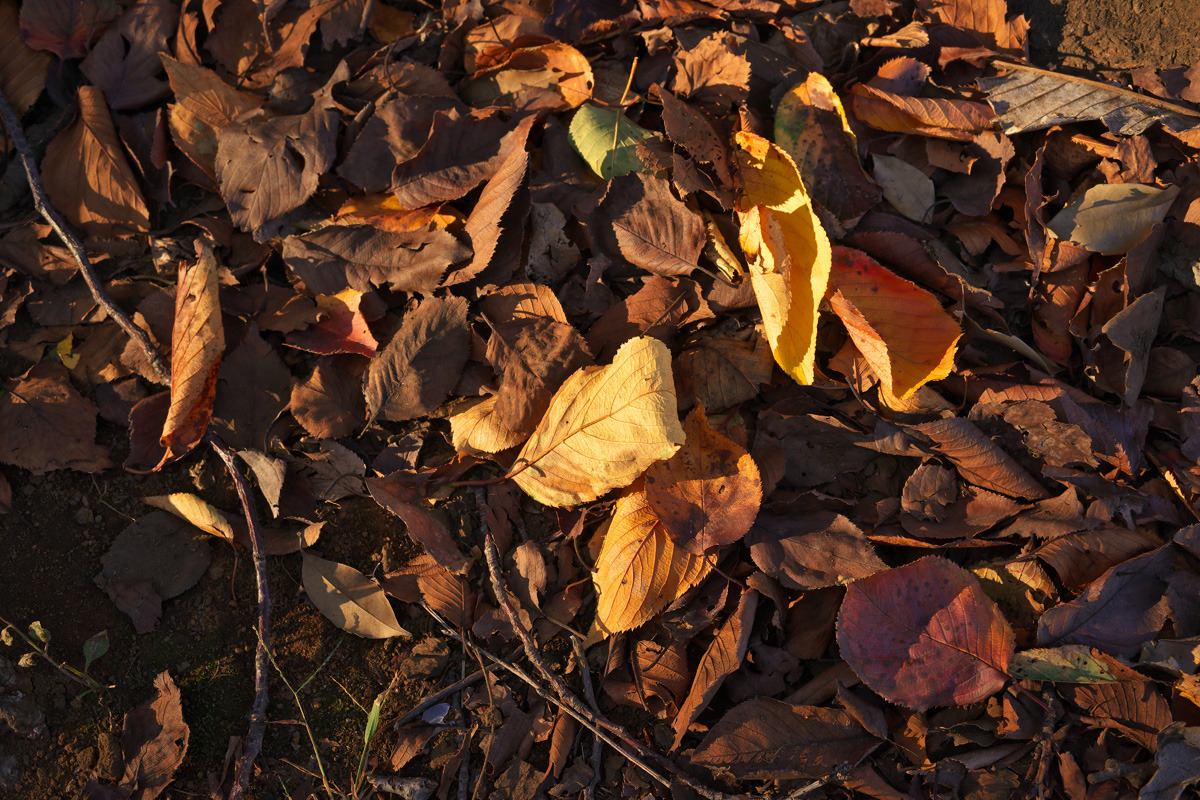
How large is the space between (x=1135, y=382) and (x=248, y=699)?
240 centimetres

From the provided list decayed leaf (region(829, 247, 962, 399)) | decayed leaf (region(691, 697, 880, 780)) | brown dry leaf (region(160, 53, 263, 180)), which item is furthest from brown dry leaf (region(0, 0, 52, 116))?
decayed leaf (region(691, 697, 880, 780))

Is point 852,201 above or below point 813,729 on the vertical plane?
above

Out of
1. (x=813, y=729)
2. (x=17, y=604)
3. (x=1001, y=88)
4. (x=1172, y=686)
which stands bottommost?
(x=17, y=604)

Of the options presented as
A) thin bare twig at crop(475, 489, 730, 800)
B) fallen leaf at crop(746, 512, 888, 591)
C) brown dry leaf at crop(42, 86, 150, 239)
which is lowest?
thin bare twig at crop(475, 489, 730, 800)

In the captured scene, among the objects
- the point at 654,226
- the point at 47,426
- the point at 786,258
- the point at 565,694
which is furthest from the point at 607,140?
the point at 47,426

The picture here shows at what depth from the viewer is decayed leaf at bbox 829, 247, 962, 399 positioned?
1820mm

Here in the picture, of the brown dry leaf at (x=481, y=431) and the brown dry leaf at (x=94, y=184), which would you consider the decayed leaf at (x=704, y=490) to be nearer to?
the brown dry leaf at (x=481, y=431)

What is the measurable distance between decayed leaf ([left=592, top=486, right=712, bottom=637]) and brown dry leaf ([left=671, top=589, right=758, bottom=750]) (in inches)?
5.2

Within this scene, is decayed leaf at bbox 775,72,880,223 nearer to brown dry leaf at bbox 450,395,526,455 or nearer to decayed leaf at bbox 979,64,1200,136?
decayed leaf at bbox 979,64,1200,136

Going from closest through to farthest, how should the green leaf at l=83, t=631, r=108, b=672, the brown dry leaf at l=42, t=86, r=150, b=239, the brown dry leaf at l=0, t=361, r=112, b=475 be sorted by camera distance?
the green leaf at l=83, t=631, r=108, b=672 < the brown dry leaf at l=0, t=361, r=112, b=475 < the brown dry leaf at l=42, t=86, r=150, b=239

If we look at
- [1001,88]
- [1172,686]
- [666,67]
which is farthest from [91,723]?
[1001,88]

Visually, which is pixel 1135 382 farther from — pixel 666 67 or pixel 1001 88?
pixel 666 67

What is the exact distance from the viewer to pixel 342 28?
87.0 inches

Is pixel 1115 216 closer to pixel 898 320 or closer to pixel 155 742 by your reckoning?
pixel 898 320
